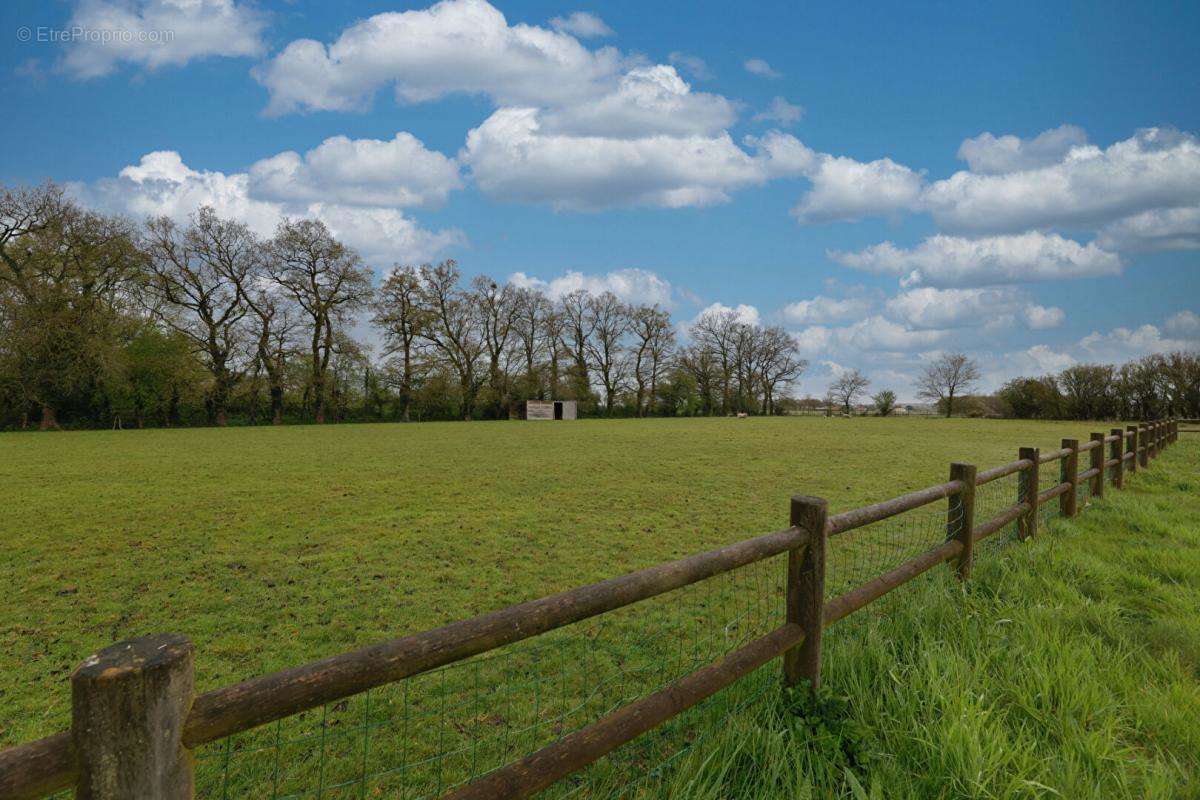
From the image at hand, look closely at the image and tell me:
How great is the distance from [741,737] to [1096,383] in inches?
2393

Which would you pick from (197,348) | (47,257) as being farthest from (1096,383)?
(47,257)

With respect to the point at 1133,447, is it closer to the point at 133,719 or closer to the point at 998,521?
the point at 998,521

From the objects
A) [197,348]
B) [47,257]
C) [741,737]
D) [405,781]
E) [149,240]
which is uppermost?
[149,240]

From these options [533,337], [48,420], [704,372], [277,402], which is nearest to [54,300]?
[48,420]

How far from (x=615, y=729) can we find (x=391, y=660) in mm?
995

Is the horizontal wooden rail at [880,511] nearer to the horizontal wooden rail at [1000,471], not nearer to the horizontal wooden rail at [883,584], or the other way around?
the horizontal wooden rail at [883,584]

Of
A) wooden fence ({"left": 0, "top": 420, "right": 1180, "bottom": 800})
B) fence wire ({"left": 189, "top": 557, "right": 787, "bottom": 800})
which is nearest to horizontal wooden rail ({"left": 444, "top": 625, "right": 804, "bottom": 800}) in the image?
wooden fence ({"left": 0, "top": 420, "right": 1180, "bottom": 800})

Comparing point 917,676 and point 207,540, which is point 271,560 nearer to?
point 207,540

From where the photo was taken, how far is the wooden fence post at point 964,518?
4.71 metres

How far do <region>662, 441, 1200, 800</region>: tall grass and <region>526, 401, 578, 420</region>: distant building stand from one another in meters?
48.4

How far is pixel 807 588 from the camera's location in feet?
9.82

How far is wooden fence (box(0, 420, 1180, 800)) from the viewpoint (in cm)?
120

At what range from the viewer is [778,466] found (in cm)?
1522

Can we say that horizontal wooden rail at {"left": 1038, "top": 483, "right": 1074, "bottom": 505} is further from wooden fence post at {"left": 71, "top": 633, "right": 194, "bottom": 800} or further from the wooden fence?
wooden fence post at {"left": 71, "top": 633, "right": 194, "bottom": 800}
